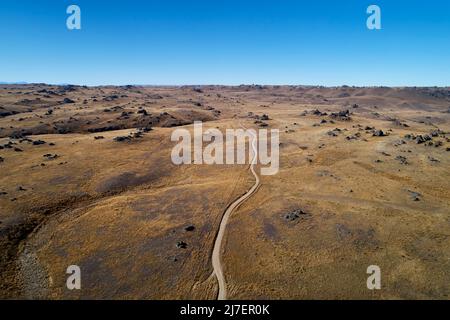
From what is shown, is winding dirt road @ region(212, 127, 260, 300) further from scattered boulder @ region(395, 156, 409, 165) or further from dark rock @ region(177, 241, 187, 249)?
scattered boulder @ region(395, 156, 409, 165)

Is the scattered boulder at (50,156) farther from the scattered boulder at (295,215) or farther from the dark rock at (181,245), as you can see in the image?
the scattered boulder at (295,215)

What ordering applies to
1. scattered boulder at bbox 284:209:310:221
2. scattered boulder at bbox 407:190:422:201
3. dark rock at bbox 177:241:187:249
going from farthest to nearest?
scattered boulder at bbox 407:190:422:201
scattered boulder at bbox 284:209:310:221
dark rock at bbox 177:241:187:249

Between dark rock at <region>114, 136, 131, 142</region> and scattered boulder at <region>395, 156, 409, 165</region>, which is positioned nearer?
scattered boulder at <region>395, 156, 409, 165</region>

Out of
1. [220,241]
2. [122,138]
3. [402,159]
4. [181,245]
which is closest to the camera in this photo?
[181,245]

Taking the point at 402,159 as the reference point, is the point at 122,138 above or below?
above

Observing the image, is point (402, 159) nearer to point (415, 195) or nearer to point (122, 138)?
point (415, 195)

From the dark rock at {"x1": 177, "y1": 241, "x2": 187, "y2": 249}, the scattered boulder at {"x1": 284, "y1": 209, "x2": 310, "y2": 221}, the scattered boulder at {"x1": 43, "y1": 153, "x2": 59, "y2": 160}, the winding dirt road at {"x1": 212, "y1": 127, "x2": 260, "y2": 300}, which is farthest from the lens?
the scattered boulder at {"x1": 43, "y1": 153, "x2": 59, "y2": 160}

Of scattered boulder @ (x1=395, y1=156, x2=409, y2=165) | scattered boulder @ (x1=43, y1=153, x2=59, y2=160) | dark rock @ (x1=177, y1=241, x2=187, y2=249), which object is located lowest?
dark rock @ (x1=177, y1=241, x2=187, y2=249)

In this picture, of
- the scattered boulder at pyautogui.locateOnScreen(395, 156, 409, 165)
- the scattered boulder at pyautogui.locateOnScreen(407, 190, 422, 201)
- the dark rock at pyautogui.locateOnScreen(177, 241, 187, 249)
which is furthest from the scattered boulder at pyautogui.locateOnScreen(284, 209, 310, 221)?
the scattered boulder at pyautogui.locateOnScreen(395, 156, 409, 165)

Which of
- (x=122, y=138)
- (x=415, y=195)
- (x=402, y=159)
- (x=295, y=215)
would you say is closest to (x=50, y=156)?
(x=122, y=138)

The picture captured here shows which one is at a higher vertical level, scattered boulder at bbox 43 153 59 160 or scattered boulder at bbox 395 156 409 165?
scattered boulder at bbox 43 153 59 160

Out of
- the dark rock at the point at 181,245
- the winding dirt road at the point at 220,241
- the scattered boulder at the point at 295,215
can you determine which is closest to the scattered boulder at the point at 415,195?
the scattered boulder at the point at 295,215
